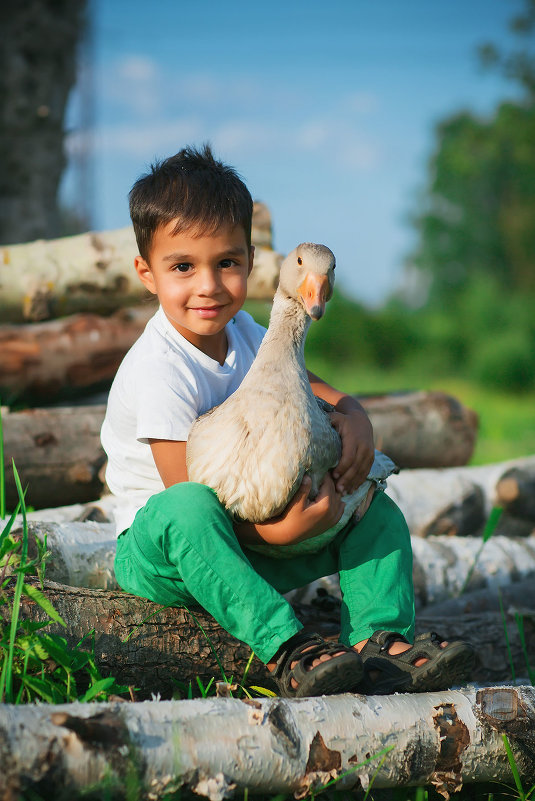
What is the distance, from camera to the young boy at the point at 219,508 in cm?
231

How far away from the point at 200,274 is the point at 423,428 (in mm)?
3329

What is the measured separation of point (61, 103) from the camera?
8477 millimetres

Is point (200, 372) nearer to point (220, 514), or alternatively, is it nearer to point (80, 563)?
point (220, 514)

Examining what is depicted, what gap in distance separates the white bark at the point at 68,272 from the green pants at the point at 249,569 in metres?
2.80

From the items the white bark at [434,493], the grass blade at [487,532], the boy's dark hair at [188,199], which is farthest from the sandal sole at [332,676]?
the white bark at [434,493]

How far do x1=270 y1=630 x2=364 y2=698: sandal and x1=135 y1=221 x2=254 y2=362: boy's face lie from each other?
112 centimetres

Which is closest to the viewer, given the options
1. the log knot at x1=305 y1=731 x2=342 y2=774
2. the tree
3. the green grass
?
the log knot at x1=305 y1=731 x2=342 y2=774

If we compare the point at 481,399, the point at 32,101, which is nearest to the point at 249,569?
the point at 32,101

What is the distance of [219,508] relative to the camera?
7.75 feet

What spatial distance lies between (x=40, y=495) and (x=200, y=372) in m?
2.05

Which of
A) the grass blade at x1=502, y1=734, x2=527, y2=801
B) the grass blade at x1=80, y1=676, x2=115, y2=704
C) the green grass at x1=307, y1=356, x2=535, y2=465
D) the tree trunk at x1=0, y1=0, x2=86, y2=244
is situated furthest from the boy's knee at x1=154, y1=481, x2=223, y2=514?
the tree trunk at x1=0, y1=0, x2=86, y2=244

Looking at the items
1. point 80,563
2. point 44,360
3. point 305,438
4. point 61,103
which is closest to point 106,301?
point 44,360

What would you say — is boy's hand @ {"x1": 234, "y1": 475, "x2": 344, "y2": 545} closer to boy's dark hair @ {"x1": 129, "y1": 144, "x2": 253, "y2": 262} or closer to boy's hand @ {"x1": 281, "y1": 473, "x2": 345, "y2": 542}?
boy's hand @ {"x1": 281, "y1": 473, "x2": 345, "y2": 542}

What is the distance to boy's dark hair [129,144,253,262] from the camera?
2646 mm
